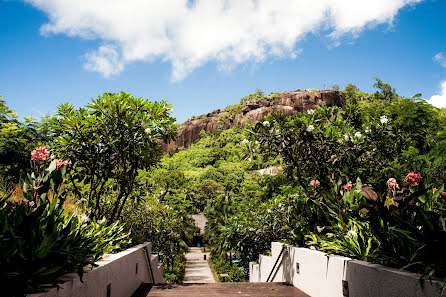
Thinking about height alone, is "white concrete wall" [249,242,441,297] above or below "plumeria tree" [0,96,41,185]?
below

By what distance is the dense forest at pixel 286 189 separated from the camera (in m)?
2.79

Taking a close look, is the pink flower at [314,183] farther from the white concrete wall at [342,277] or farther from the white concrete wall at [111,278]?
the white concrete wall at [111,278]

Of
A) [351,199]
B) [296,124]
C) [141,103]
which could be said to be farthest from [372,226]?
[141,103]

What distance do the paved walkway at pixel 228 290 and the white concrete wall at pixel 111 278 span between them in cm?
44

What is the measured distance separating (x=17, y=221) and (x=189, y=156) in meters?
70.4

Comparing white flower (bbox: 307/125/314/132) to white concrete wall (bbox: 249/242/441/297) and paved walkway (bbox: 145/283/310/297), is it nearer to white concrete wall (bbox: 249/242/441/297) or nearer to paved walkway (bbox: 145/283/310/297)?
white concrete wall (bbox: 249/242/441/297)

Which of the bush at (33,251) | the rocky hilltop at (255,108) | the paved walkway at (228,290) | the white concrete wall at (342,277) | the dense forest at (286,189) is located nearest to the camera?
the bush at (33,251)

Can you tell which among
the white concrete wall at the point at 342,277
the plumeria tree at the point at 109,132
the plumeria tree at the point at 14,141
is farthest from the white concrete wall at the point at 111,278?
the plumeria tree at the point at 14,141

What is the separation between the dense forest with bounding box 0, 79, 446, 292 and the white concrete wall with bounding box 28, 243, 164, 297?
0.16 meters

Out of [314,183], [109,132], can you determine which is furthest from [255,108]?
[109,132]

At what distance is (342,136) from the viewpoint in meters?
6.06

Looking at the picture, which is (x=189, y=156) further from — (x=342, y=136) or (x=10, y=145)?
(x=342, y=136)

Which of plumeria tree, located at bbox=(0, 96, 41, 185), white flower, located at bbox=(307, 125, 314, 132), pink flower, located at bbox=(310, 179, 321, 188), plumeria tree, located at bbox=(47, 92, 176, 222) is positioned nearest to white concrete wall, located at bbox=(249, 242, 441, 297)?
pink flower, located at bbox=(310, 179, 321, 188)

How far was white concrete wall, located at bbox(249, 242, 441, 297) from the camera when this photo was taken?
2.60m
